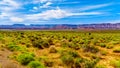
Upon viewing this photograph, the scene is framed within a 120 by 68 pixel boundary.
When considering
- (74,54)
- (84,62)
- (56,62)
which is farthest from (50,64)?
(74,54)

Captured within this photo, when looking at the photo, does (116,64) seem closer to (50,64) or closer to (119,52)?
(50,64)

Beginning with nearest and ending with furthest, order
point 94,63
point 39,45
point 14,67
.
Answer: point 14,67 < point 94,63 < point 39,45

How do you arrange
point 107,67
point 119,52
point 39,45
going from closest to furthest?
point 107,67, point 119,52, point 39,45

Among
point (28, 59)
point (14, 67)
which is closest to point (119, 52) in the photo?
point (28, 59)

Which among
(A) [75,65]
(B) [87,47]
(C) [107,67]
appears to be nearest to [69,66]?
(A) [75,65]

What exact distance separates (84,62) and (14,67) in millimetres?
5290

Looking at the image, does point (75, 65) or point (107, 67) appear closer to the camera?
point (75, 65)

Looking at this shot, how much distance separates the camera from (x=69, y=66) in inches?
748

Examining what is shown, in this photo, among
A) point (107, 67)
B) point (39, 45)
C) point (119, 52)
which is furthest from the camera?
point (39, 45)

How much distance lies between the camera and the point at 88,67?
1764 centimetres

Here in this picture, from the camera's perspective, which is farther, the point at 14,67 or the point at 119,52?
the point at 119,52

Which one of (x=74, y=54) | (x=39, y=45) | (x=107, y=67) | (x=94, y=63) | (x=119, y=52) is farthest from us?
(x=39, y=45)

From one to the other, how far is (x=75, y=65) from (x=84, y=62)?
2.41ft

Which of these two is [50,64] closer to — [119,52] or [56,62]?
[56,62]
